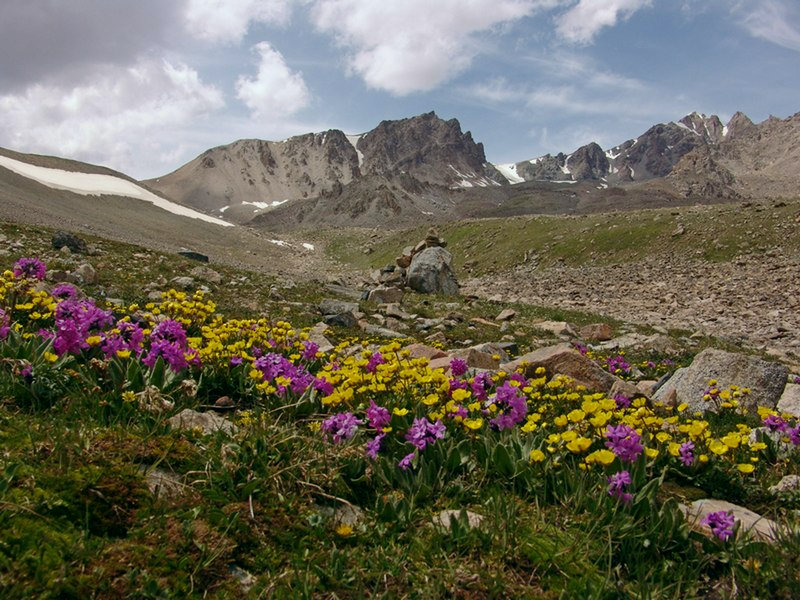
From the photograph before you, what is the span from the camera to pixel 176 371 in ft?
16.0

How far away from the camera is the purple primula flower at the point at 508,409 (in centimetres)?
411

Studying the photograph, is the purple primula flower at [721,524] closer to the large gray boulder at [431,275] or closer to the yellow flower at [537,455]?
the yellow flower at [537,455]

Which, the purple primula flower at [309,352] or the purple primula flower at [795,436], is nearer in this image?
the purple primula flower at [795,436]

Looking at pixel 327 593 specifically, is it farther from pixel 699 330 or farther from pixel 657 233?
pixel 657 233

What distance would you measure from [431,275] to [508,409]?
23917 mm

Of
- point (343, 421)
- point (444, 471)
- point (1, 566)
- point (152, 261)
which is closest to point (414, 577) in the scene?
point (444, 471)

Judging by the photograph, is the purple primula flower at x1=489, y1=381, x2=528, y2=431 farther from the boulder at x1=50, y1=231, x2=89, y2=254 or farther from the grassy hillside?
the boulder at x1=50, y1=231, x2=89, y2=254

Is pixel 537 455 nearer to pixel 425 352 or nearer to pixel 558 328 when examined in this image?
pixel 425 352

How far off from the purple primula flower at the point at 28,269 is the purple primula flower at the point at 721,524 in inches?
291

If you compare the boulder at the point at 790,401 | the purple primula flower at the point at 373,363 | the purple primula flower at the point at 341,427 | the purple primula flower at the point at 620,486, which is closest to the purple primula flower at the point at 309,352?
the purple primula flower at the point at 373,363

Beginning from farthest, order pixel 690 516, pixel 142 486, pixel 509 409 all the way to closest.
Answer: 1. pixel 509 409
2. pixel 690 516
3. pixel 142 486

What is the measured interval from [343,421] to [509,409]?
58.0 inches

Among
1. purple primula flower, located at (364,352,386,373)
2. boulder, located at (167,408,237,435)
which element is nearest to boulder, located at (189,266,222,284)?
purple primula flower, located at (364,352,386,373)

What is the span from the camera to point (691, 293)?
24328 mm
